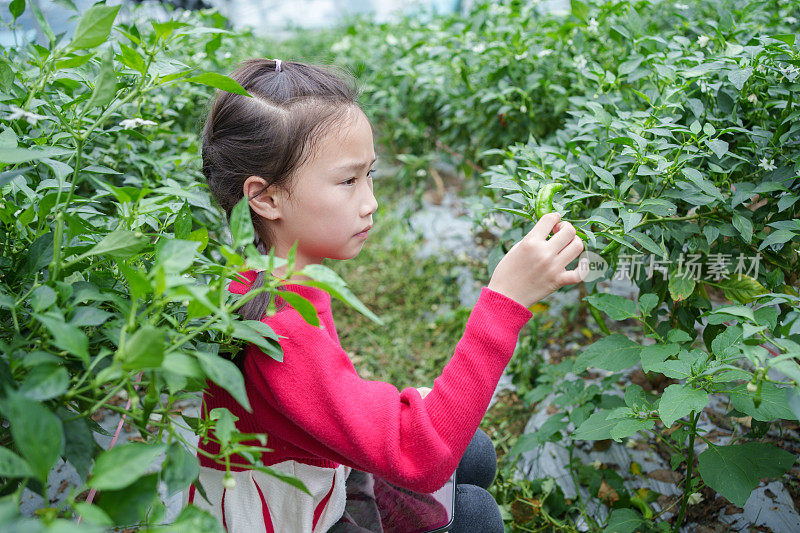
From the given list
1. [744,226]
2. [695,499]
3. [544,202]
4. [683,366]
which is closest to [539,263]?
[544,202]

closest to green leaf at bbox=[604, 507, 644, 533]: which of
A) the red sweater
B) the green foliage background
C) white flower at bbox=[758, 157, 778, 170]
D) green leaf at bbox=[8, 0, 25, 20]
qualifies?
the green foliage background

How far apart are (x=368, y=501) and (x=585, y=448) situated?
75cm

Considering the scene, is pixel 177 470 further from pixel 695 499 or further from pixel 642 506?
pixel 695 499

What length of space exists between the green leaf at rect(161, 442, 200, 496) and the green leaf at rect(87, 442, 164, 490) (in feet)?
0.15

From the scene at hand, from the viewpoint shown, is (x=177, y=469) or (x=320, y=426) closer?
(x=177, y=469)

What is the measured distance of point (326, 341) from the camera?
937 mm

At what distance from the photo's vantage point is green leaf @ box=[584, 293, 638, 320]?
1129 mm

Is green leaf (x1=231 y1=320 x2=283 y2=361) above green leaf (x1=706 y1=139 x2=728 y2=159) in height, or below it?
below

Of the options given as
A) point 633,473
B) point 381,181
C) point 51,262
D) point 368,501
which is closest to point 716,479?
point 633,473

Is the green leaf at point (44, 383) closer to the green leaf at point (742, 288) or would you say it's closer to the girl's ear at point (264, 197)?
the girl's ear at point (264, 197)

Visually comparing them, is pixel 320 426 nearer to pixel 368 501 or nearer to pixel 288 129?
pixel 368 501

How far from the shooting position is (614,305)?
1.14 metres

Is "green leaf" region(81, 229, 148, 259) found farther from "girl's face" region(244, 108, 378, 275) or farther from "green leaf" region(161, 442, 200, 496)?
"girl's face" region(244, 108, 378, 275)

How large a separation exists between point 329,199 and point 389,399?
0.34 meters
